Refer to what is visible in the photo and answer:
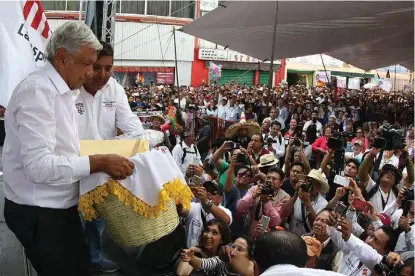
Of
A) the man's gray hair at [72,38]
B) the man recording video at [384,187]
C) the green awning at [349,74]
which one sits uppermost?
the green awning at [349,74]

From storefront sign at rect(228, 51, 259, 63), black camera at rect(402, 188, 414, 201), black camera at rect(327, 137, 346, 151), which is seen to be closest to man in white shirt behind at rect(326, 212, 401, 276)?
black camera at rect(402, 188, 414, 201)

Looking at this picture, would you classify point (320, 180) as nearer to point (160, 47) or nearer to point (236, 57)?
point (160, 47)

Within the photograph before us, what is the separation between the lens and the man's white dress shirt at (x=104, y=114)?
7.48 ft

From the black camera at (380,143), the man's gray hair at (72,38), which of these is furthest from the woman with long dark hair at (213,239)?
the black camera at (380,143)

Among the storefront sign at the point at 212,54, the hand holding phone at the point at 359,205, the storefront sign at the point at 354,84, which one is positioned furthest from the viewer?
the storefront sign at the point at 354,84

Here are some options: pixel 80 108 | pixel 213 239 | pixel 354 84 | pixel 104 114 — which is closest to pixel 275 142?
pixel 213 239

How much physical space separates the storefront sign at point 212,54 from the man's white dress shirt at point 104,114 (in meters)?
24.6

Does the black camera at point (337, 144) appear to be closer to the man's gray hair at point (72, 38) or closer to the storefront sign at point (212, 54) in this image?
the man's gray hair at point (72, 38)

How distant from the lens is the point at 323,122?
11.2m

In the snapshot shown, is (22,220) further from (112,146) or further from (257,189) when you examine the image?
(257,189)

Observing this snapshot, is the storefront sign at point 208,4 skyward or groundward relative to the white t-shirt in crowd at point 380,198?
skyward

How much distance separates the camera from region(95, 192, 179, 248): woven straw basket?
1.78 m

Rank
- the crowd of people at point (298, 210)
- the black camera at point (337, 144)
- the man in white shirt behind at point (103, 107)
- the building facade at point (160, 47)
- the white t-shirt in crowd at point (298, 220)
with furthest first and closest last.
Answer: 1. the building facade at point (160, 47)
2. the black camera at point (337, 144)
3. the white t-shirt in crowd at point (298, 220)
4. the crowd of people at point (298, 210)
5. the man in white shirt behind at point (103, 107)

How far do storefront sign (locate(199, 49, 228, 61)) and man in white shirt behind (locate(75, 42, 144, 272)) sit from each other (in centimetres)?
2459
